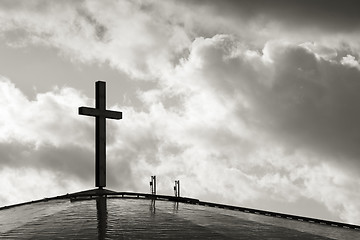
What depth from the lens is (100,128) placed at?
93.4 ft

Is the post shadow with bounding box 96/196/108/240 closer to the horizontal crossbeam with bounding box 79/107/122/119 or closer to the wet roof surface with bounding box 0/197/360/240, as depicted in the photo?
the wet roof surface with bounding box 0/197/360/240

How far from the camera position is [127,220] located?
1659 cm

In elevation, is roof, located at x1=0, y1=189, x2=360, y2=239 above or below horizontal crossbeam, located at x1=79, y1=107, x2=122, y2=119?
below

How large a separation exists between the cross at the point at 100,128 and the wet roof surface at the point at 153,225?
6.79 meters

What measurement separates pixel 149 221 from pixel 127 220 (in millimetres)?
758

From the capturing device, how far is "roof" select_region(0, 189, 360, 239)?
14.2m

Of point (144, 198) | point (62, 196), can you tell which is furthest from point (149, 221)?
point (62, 196)

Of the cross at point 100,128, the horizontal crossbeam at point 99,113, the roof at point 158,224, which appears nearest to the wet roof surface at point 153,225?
the roof at point 158,224

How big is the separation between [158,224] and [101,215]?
2.98m

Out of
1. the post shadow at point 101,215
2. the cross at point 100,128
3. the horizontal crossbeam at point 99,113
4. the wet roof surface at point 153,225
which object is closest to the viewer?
the post shadow at point 101,215

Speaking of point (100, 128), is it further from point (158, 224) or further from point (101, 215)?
point (158, 224)

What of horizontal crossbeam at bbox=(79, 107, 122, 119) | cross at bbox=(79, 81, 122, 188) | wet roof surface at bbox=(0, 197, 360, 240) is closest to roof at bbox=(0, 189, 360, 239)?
wet roof surface at bbox=(0, 197, 360, 240)

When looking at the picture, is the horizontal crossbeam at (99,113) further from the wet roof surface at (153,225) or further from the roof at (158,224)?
the wet roof surface at (153,225)

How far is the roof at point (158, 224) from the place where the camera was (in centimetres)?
1419
